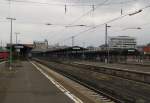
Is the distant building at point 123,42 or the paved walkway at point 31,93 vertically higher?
the distant building at point 123,42

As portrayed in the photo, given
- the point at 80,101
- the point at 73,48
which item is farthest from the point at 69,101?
the point at 73,48

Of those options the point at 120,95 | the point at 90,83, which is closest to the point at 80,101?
the point at 120,95

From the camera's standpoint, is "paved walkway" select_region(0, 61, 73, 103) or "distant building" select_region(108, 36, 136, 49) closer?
"paved walkway" select_region(0, 61, 73, 103)

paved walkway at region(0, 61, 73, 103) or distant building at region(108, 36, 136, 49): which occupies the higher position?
distant building at region(108, 36, 136, 49)

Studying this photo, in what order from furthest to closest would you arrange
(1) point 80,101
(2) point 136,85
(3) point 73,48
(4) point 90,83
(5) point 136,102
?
(3) point 73,48, (4) point 90,83, (1) point 80,101, (2) point 136,85, (5) point 136,102

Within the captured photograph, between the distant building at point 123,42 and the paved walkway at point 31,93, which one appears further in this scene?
the distant building at point 123,42

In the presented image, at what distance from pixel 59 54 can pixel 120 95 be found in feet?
400

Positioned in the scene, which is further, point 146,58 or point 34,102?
point 146,58

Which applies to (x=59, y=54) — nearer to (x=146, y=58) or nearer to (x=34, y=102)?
(x=146, y=58)

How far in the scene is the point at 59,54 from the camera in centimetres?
Answer: 14125

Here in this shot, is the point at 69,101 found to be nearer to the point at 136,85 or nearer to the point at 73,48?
the point at 136,85

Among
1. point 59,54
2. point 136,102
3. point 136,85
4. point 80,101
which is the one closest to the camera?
point 136,102

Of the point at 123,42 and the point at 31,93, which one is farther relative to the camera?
the point at 123,42

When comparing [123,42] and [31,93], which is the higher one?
[123,42]
